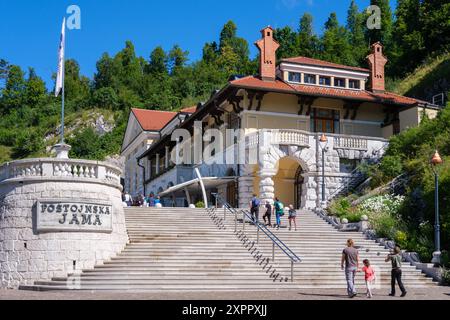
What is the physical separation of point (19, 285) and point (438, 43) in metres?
48.2

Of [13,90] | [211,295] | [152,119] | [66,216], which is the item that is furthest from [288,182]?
[13,90]

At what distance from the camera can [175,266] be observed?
66.5 feet

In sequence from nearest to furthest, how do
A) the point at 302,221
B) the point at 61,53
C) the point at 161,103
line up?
the point at 61,53
the point at 302,221
the point at 161,103

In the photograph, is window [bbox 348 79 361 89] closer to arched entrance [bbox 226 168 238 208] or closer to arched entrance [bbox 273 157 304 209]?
arched entrance [bbox 273 157 304 209]

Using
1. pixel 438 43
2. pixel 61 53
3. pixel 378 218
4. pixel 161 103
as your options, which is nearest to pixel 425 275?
pixel 378 218

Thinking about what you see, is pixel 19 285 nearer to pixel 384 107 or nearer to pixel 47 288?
pixel 47 288

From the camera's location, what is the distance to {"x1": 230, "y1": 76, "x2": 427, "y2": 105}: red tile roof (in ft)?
116

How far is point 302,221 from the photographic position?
2789 centimetres

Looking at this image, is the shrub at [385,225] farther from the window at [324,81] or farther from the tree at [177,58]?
the tree at [177,58]

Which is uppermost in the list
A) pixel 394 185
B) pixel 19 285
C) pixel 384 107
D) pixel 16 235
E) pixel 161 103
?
pixel 161 103

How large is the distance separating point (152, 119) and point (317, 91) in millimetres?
24799

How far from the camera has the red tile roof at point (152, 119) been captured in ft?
186

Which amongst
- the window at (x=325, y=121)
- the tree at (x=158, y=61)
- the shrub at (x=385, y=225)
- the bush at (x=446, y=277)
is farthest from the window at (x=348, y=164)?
the tree at (x=158, y=61)

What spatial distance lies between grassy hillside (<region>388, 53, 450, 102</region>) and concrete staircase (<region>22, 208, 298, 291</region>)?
3018cm
